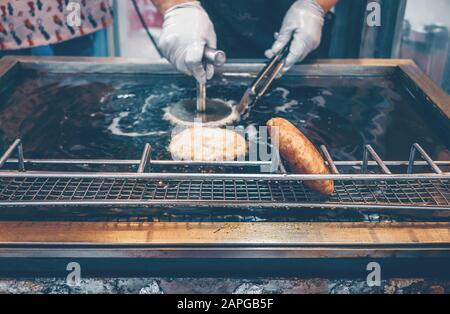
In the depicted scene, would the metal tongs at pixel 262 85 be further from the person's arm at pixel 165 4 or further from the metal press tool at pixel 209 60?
the person's arm at pixel 165 4

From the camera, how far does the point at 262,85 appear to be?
220 cm

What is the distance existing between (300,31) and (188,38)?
2.08ft

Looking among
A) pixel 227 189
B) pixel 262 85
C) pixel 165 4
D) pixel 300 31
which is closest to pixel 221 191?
pixel 227 189

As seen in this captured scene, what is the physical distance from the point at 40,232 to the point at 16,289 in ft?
0.69

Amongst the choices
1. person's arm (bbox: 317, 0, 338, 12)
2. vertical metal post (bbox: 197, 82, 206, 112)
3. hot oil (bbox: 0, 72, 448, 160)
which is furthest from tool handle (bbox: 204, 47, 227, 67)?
person's arm (bbox: 317, 0, 338, 12)

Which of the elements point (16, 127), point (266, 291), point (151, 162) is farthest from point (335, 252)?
point (16, 127)

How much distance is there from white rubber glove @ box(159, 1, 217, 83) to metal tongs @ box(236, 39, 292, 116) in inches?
7.8

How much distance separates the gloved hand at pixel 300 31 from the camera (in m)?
2.39

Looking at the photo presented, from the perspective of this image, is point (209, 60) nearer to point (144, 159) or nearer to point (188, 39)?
point (188, 39)

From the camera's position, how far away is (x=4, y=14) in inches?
112

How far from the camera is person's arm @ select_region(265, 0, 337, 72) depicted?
239cm

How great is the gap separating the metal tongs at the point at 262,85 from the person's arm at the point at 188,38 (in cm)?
20

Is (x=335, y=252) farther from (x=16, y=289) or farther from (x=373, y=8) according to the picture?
(x=373, y=8)

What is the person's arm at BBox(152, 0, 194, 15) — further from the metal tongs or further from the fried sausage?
the fried sausage
